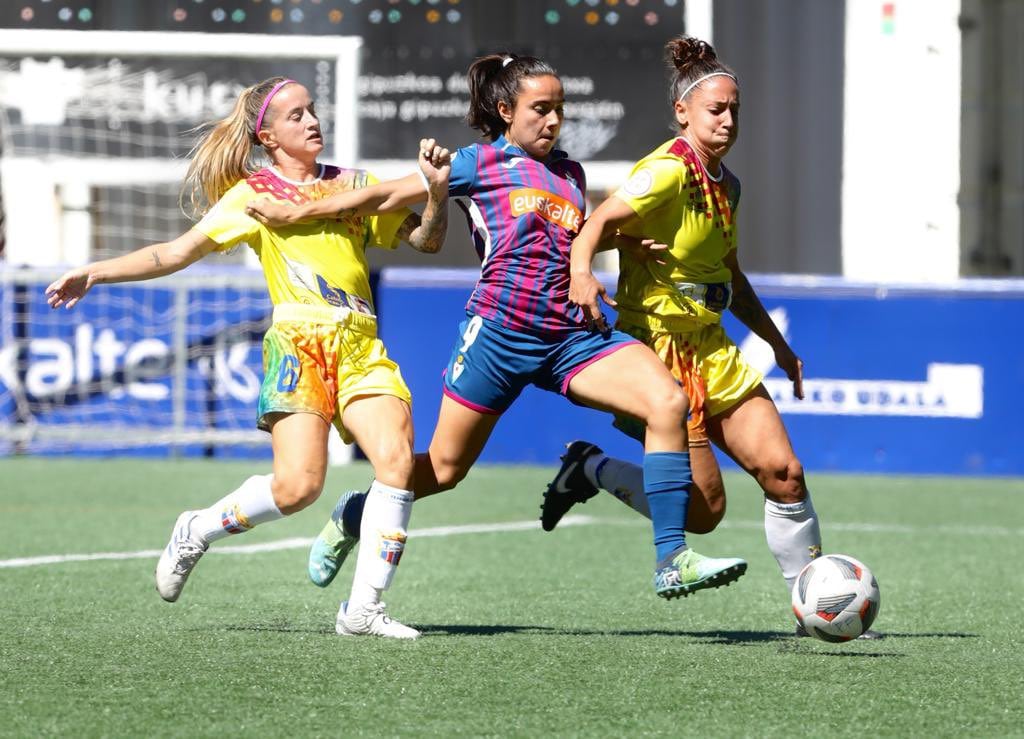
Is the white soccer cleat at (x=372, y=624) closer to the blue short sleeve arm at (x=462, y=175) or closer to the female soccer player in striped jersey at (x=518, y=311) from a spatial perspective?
the female soccer player in striped jersey at (x=518, y=311)

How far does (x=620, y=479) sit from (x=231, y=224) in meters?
1.48

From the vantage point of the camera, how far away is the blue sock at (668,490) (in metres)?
5.29

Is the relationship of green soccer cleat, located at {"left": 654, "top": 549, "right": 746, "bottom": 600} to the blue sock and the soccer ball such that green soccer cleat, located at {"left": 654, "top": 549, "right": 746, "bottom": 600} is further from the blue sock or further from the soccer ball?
the soccer ball

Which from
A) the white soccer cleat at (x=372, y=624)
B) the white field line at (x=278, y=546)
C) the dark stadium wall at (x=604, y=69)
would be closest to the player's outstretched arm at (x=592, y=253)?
the white soccer cleat at (x=372, y=624)

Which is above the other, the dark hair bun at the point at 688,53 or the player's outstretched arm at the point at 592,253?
the dark hair bun at the point at 688,53

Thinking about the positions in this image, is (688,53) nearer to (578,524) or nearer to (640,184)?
(640,184)

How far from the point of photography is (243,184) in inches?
224

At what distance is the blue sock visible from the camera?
529cm

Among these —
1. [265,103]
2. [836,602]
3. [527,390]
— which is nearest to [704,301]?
[836,602]

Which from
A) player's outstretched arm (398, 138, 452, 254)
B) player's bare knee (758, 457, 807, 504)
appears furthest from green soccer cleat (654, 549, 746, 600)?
player's outstretched arm (398, 138, 452, 254)

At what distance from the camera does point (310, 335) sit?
215 inches

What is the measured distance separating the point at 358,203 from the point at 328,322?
371 millimetres

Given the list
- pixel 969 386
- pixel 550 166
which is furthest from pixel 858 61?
pixel 550 166

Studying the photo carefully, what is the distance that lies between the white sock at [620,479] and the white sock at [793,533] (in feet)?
1.30
